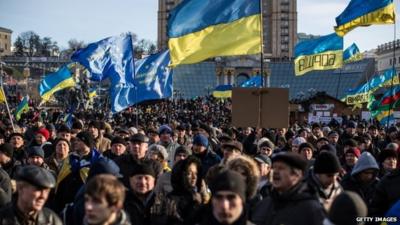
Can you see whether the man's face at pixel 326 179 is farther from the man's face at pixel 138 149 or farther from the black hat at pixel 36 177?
the man's face at pixel 138 149

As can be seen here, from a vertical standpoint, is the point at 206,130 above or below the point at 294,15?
below

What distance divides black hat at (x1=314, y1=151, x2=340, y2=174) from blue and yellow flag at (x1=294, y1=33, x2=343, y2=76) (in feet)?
48.1

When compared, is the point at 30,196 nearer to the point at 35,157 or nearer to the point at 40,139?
the point at 35,157

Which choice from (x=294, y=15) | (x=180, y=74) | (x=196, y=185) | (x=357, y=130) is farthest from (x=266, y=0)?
(x=196, y=185)

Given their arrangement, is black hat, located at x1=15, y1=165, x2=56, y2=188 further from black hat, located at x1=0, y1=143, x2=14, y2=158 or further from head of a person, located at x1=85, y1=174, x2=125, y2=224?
black hat, located at x1=0, y1=143, x2=14, y2=158

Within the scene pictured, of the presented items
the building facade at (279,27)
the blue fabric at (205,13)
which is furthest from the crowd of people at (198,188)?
Answer: the building facade at (279,27)

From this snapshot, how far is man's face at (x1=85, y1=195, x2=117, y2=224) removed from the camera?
3.92 metres

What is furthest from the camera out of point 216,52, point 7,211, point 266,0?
point 266,0

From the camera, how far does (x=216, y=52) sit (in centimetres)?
1154

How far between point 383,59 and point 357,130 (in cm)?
7326

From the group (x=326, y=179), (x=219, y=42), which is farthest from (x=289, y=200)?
(x=219, y=42)

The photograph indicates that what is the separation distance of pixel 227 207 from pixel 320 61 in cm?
1694

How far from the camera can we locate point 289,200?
429 cm

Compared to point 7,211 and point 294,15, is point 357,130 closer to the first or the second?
point 7,211
